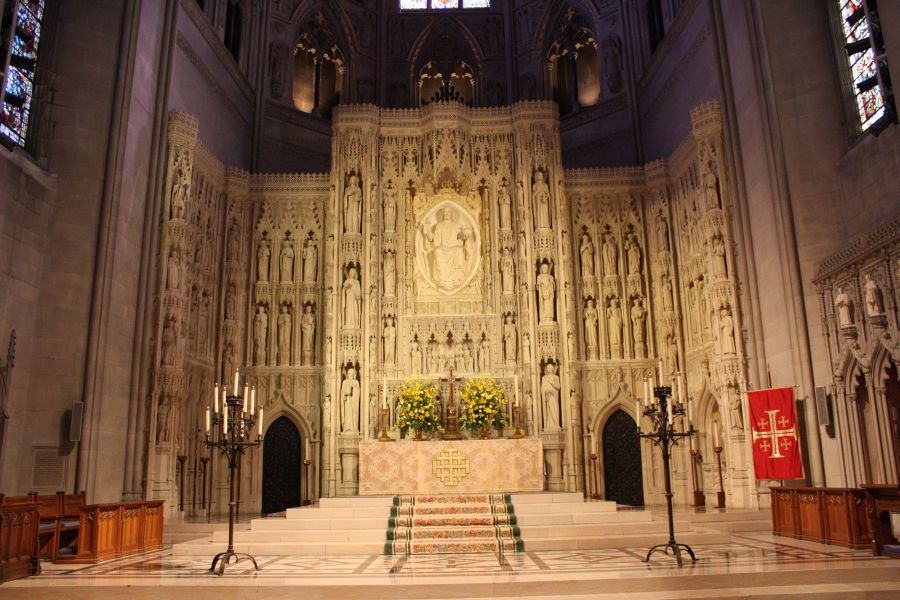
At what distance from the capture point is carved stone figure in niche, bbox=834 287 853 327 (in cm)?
1440

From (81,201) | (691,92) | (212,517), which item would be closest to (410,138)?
(691,92)

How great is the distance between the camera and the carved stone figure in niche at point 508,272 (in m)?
21.6

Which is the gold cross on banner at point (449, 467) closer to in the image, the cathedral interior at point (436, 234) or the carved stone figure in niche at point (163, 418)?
the cathedral interior at point (436, 234)

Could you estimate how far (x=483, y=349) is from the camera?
21422 millimetres

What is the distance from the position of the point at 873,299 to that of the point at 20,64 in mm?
17597

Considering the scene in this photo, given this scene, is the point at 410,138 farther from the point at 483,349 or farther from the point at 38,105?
the point at 38,105

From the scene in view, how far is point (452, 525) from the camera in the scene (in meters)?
13.7

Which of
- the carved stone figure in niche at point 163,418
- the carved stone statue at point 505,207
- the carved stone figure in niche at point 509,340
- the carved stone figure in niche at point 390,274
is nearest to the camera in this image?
the carved stone figure in niche at point 163,418

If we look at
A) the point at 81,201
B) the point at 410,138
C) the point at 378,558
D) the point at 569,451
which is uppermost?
the point at 410,138

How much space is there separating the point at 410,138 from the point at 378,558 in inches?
563

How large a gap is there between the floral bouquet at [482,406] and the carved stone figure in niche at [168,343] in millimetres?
7294

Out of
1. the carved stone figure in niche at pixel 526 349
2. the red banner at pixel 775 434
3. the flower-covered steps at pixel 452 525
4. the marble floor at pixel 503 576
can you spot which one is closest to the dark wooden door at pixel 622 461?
the carved stone figure in niche at pixel 526 349

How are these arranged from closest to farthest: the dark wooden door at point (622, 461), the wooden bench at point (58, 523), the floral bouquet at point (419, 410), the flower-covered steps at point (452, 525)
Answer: the wooden bench at point (58, 523)
the flower-covered steps at point (452, 525)
the floral bouquet at point (419, 410)
the dark wooden door at point (622, 461)

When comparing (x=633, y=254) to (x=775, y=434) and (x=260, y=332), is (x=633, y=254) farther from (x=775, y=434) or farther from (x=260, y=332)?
(x=260, y=332)
